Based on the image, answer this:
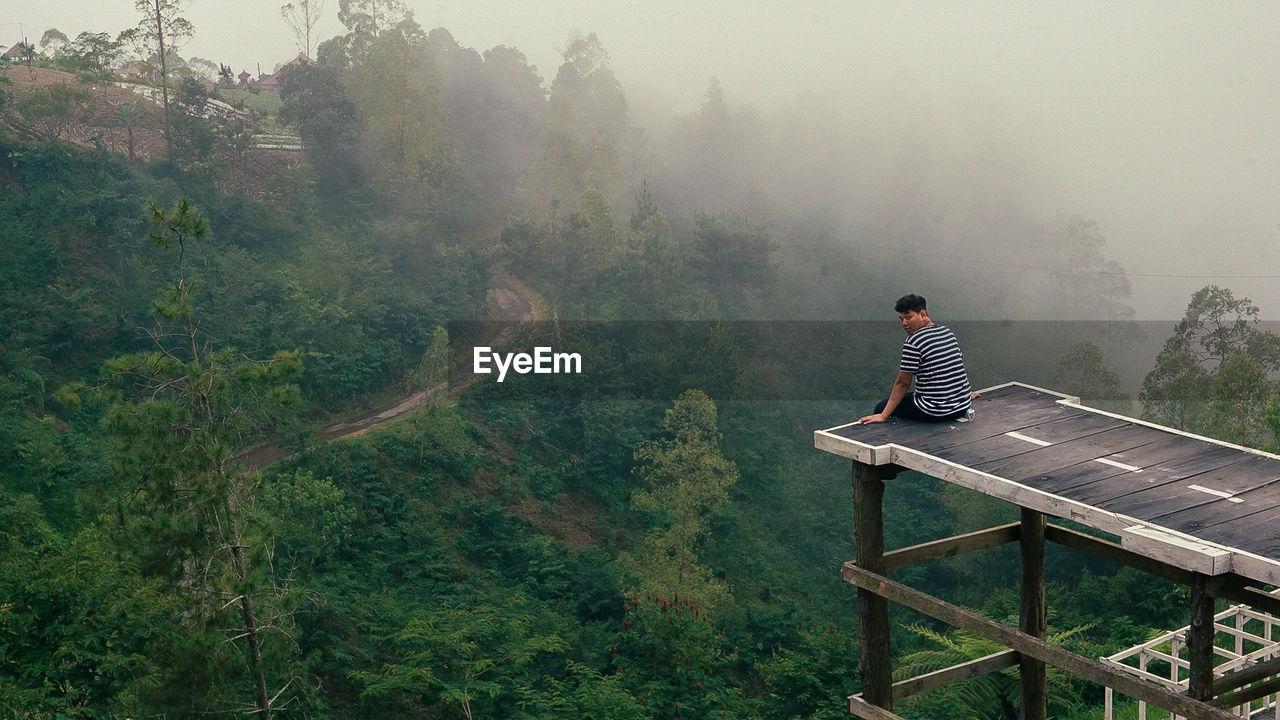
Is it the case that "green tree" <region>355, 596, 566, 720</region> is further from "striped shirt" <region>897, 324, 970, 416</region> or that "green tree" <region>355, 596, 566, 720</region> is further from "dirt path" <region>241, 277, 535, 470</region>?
"striped shirt" <region>897, 324, 970, 416</region>

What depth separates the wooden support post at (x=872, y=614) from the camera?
8.82 meters


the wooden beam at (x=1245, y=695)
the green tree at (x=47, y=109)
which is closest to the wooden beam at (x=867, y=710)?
the wooden beam at (x=1245, y=695)

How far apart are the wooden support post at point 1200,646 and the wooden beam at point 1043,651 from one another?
0.18 m

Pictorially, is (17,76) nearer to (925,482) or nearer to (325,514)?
(325,514)

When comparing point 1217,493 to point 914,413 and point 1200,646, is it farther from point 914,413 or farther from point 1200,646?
point 914,413

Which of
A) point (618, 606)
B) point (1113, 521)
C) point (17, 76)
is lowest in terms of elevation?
point (618, 606)

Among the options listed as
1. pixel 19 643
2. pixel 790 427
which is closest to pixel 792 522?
pixel 790 427

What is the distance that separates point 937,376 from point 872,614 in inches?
80.7

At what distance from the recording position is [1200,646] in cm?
716

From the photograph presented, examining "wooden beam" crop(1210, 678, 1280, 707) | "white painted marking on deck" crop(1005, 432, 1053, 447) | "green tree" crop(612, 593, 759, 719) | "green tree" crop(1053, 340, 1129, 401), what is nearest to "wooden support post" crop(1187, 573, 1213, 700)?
"wooden beam" crop(1210, 678, 1280, 707)

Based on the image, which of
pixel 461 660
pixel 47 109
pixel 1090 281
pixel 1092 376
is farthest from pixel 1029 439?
pixel 1090 281

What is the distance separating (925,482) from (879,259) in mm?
20620

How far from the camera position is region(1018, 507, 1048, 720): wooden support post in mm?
9562

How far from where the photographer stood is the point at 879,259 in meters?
54.5
